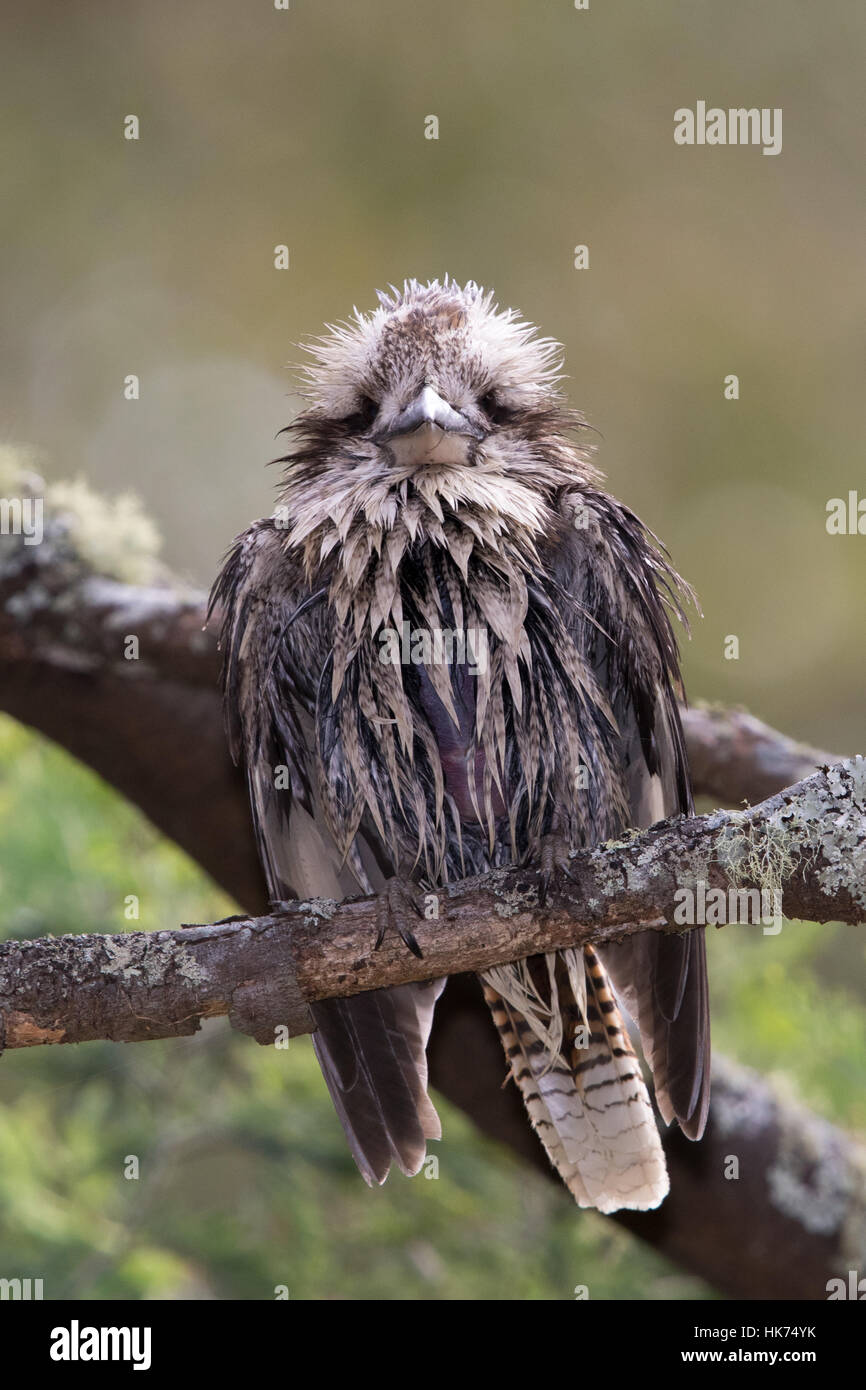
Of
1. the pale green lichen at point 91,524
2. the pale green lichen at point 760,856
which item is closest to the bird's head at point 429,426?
the pale green lichen at point 760,856

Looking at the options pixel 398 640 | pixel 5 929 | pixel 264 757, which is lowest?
pixel 5 929

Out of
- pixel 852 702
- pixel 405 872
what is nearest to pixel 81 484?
pixel 405 872

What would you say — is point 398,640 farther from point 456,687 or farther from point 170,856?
point 170,856

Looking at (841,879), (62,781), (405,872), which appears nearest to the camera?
(841,879)

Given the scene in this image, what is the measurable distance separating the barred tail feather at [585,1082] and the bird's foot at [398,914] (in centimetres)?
88

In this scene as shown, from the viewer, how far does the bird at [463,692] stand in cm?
365

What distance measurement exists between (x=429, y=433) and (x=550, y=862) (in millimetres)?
1265

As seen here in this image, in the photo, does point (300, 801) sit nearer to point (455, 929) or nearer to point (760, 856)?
point (455, 929)

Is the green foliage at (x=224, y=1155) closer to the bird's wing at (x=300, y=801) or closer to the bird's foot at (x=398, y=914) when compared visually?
the bird's wing at (x=300, y=801)

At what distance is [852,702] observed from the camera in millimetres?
7750

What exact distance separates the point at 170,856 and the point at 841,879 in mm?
3594

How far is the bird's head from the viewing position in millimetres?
3641

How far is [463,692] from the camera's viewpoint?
3.79m

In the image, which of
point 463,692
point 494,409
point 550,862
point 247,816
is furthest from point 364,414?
point 247,816
